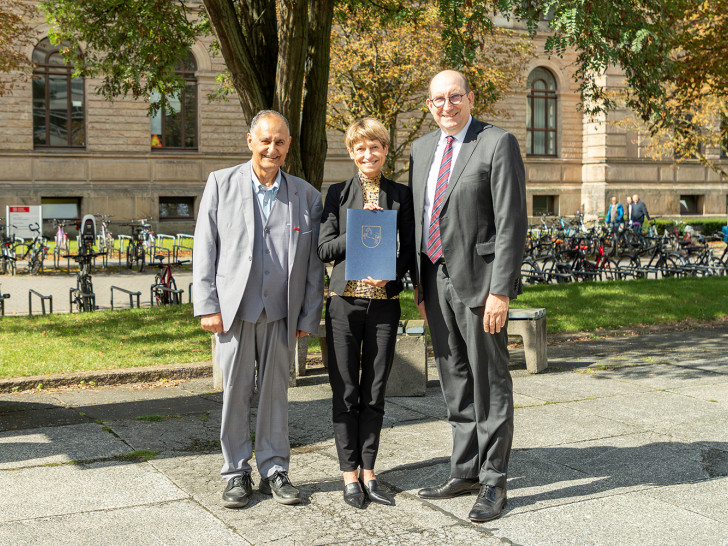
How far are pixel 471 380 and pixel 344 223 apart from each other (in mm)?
1101

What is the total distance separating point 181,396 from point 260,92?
3.77 metres

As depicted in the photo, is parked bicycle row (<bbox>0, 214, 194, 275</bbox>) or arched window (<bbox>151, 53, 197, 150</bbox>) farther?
arched window (<bbox>151, 53, 197, 150</bbox>)

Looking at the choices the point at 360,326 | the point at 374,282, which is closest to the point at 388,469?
the point at 360,326

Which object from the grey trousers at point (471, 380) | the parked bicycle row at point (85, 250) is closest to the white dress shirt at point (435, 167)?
the grey trousers at point (471, 380)

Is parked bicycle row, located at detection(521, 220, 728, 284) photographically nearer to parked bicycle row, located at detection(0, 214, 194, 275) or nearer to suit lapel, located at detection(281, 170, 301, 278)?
parked bicycle row, located at detection(0, 214, 194, 275)

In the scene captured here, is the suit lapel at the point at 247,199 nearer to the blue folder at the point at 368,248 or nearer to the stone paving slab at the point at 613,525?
the blue folder at the point at 368,248

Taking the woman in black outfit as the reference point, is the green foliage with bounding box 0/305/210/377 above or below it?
below

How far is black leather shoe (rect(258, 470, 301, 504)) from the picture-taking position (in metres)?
4.72

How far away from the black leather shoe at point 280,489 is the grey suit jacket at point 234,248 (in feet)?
2.40

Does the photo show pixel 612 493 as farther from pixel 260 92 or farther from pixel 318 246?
pixel 260 92

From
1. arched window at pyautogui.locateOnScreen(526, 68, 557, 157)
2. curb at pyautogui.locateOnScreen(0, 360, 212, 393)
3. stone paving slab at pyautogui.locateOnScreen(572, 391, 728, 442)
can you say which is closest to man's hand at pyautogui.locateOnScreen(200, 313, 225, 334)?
stone paving slab at pyautogui.locateOnScreen(572, 391, 728, 442)

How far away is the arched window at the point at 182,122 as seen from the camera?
104 feet

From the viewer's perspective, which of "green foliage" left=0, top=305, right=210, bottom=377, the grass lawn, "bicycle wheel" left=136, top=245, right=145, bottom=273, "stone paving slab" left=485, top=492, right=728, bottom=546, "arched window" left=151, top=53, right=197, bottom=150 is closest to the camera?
"stone paving slab" left=485, top=492, right=728, bottom=546

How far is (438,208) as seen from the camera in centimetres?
470
